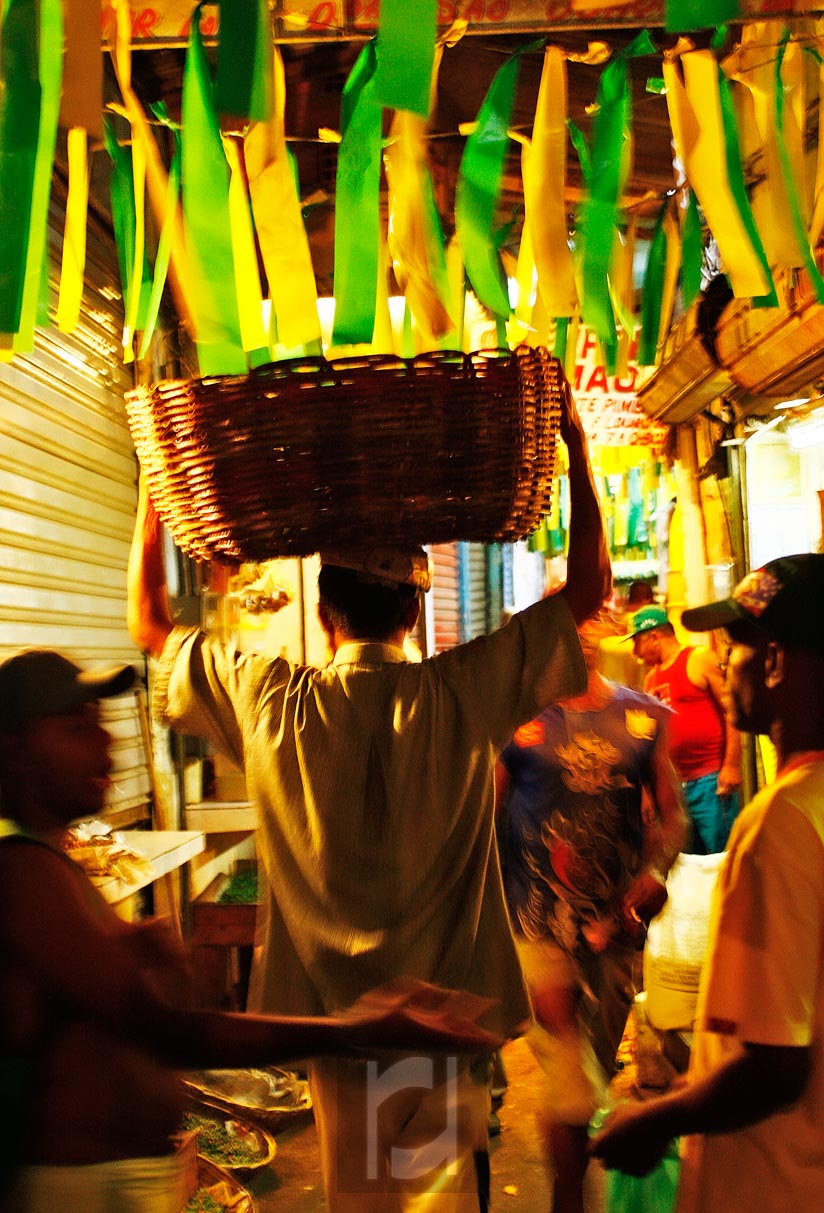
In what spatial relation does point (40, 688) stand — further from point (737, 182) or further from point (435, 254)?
point (737, 182)

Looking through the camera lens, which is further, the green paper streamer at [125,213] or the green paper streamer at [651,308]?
the green paper streamer at [651,308]

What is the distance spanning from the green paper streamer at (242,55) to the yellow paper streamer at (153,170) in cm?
36

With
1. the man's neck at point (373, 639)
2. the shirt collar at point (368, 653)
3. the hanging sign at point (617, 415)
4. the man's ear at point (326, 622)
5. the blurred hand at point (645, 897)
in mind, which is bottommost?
the blurred hand at point (645, 897)

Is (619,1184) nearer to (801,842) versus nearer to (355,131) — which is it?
(801,842)

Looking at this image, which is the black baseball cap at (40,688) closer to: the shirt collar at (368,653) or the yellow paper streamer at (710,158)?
the shirt collar at (368,653)

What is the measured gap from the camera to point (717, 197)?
108 inches

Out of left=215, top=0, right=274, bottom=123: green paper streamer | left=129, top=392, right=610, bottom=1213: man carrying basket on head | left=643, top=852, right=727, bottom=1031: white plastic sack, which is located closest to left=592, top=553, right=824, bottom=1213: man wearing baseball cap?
left=129, top=392, right=610, bottom=1213: man carrying basket on head

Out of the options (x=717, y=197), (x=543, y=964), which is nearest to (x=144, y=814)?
(x=543, y=964)

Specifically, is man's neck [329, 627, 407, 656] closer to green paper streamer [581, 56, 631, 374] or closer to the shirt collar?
the shirt collar

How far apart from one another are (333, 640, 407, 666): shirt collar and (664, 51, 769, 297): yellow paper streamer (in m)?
1.30

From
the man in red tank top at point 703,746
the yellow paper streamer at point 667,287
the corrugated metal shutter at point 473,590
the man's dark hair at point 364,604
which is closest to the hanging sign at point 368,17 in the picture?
the yellow paper streamer at point 667,287

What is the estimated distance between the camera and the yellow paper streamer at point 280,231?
2.48 meters

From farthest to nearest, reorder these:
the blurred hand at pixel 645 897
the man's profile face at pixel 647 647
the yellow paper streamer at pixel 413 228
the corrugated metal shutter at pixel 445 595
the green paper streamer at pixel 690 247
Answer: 1. the corrugated metal shutter at pixel 445 595
2. the man's profile face at pixel 647 647
3. the blurred hand at pixel 645 897
4. the green paper streamer at pixel 690 247
5. the yellow paper streamer at pixel 413 228

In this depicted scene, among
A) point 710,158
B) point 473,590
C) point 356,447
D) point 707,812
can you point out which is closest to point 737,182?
point 710,158
